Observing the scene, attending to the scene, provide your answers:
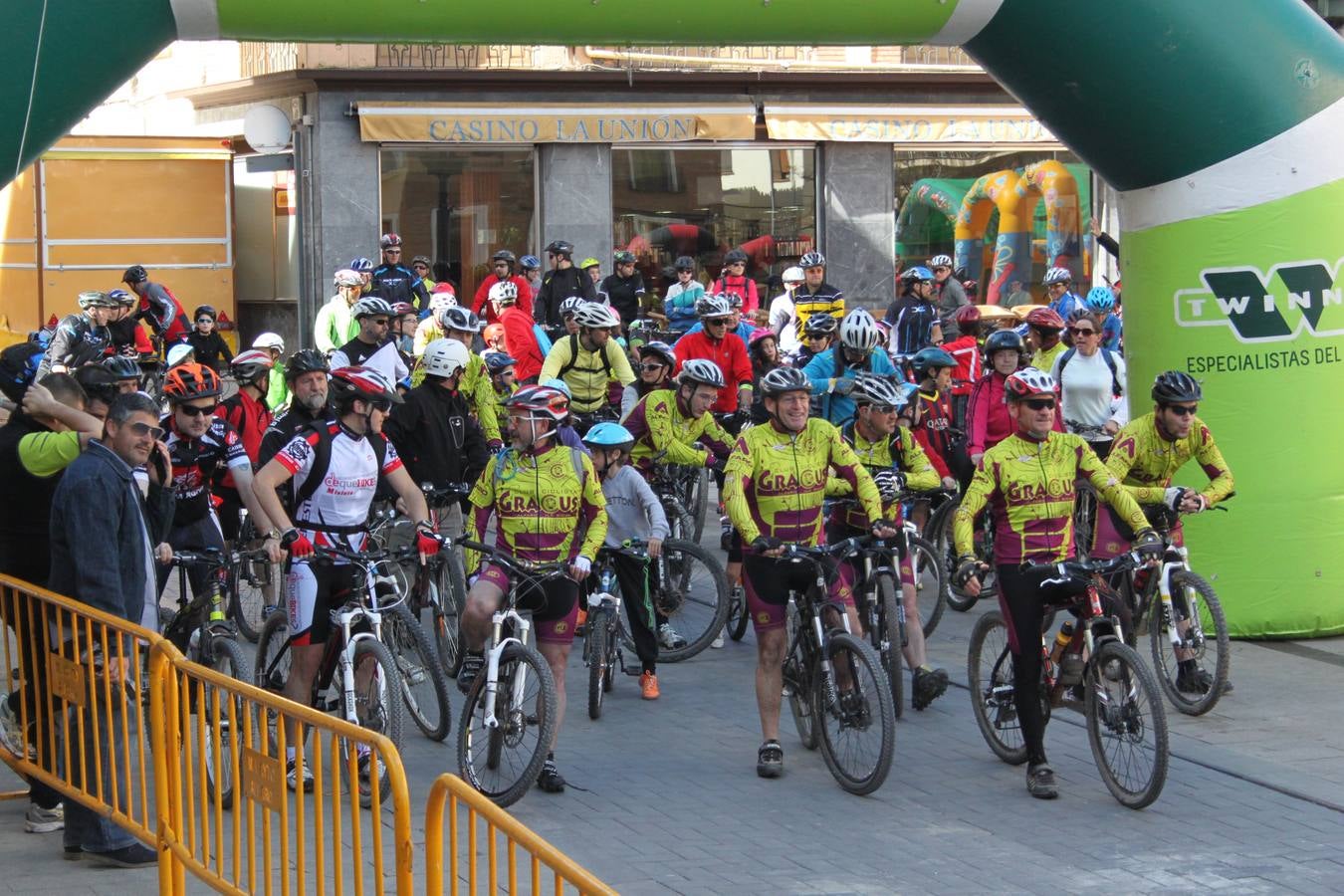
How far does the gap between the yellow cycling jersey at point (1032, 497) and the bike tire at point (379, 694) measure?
2.62 meters

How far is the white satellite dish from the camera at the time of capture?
2467 centimetres

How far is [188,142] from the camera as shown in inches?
1016

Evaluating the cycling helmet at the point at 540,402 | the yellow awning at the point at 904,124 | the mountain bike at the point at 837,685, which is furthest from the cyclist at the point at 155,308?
the mountain bike at the point at 837,685

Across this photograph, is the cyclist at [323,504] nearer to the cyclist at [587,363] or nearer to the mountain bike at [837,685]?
the mountain bike at [837,685]

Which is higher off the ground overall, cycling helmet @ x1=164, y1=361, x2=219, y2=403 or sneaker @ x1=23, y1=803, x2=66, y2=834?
cycling helmet @ x1=164, y1=361, x2=219, y2=403

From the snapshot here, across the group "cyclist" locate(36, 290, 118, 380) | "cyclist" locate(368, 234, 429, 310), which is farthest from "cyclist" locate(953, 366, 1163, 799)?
"cyclist" locate(368, 234, 429, 310)

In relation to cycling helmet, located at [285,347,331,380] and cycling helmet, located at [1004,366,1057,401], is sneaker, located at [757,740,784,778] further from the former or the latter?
cycling helmet, located at [285,347,331,380]

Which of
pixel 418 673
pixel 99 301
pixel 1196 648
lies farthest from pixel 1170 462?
pixel 99 301

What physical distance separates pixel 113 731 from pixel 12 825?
4.81 feet

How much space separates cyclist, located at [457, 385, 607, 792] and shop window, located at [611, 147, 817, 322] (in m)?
17.4

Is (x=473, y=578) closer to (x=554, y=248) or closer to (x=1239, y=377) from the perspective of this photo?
(x=1239, y=377)

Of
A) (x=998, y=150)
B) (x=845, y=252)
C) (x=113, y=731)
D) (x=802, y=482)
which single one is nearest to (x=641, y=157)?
(x=845, y=252)

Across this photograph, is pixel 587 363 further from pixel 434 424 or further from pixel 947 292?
pixel 947 292

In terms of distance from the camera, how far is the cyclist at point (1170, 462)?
9.68 meters
